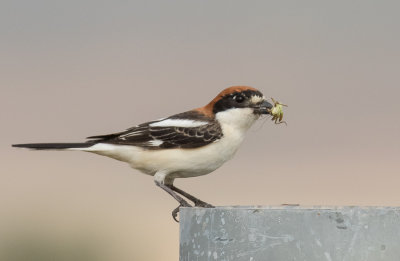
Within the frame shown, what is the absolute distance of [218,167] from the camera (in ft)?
28.7

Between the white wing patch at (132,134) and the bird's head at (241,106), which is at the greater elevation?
the bird's head at (241,106)

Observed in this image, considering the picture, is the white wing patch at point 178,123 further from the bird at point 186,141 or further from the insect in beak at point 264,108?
the insect in beak at point 264,108

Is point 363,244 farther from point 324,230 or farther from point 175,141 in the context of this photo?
point 175,141

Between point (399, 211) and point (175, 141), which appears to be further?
point (175, 141)

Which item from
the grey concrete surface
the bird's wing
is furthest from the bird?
the grey concrete surface

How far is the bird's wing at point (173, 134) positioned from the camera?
8.65 meters

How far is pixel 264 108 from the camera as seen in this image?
898cm

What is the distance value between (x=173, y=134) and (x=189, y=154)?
0.40 m

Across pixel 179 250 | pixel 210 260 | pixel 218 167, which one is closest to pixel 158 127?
pixel 218 167

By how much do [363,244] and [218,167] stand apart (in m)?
3.76

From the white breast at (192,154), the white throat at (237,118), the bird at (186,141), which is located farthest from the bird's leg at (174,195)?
the white throat at (237,118)

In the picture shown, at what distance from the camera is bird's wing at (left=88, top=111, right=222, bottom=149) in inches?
340

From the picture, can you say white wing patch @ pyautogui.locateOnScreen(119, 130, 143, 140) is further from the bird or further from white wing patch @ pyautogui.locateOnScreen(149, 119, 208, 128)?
white wing patch @ pyautogui.locateOnScreen(149, 119, 208, 128)

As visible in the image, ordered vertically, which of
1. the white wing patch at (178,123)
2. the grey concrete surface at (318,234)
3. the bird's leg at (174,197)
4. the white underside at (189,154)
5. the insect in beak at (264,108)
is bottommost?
the grey concrete surface at (318,234)
